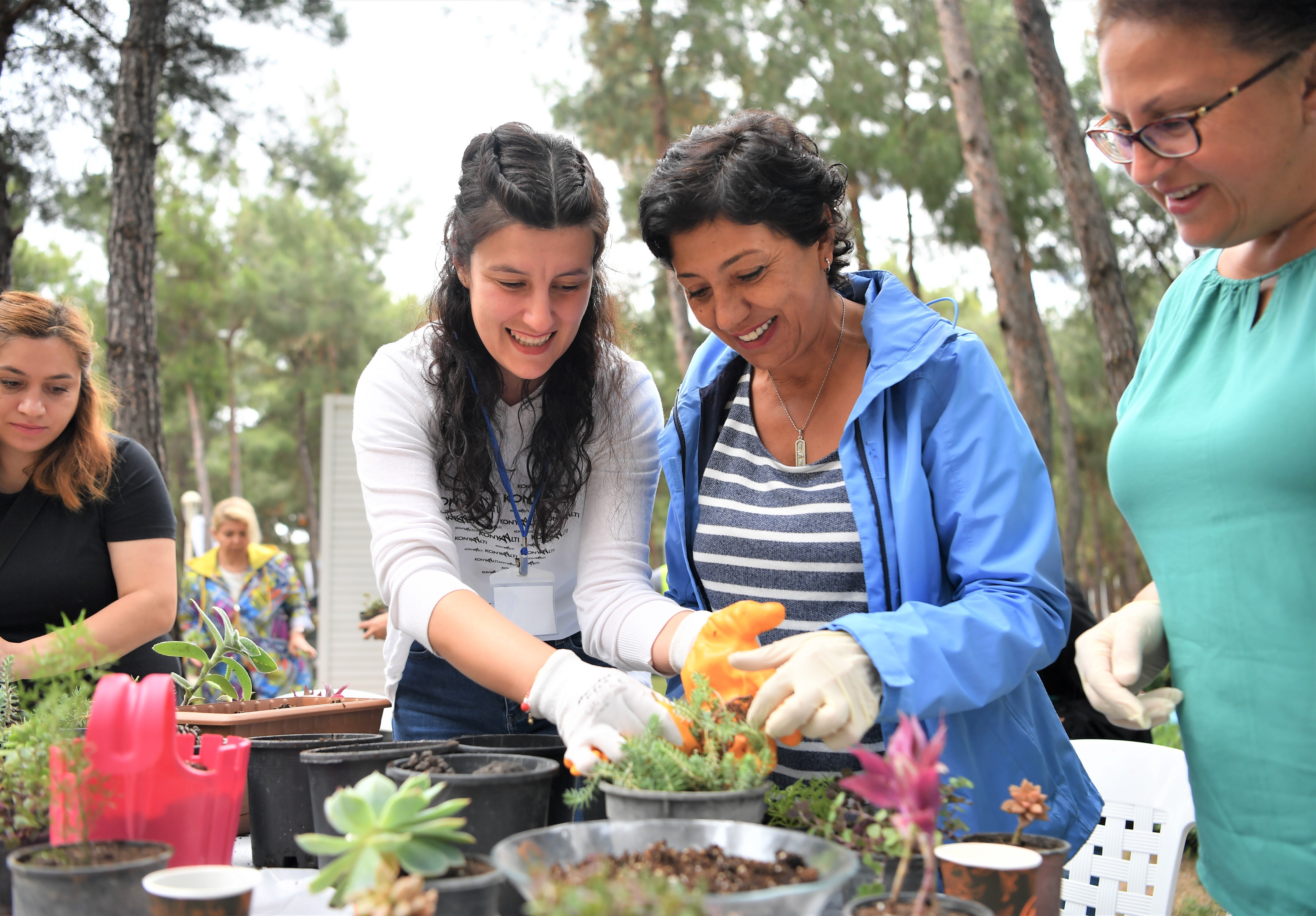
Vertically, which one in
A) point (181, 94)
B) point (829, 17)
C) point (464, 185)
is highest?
point (829, 17)

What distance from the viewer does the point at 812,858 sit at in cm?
84

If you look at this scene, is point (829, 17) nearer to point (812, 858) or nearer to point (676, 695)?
point (676, 695)

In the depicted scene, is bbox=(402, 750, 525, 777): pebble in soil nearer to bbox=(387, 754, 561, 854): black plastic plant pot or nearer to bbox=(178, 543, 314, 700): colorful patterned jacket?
bbox=(387, 754, 561, 854): black plastic plant pot

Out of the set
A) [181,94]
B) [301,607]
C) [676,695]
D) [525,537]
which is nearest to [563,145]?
[525,537]

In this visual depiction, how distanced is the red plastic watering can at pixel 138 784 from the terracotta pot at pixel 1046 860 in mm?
802

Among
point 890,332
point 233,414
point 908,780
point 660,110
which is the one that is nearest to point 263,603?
point 890,332

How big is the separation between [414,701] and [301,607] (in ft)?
14.8

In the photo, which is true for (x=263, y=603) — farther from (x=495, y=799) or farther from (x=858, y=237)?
(x=495, y=799)

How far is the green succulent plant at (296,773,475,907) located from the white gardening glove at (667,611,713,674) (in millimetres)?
639

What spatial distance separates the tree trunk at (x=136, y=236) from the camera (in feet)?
15.9

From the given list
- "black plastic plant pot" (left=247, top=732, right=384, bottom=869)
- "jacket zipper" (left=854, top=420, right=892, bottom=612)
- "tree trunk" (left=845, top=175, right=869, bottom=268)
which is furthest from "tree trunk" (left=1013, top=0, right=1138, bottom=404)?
"black plastic plant pot" (left=247, top=732, right=384, bottom=869)

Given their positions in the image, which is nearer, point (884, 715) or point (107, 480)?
point (884, 715)

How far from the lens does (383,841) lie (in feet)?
2.78

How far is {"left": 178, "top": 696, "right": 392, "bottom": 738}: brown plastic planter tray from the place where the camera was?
1.41 m
